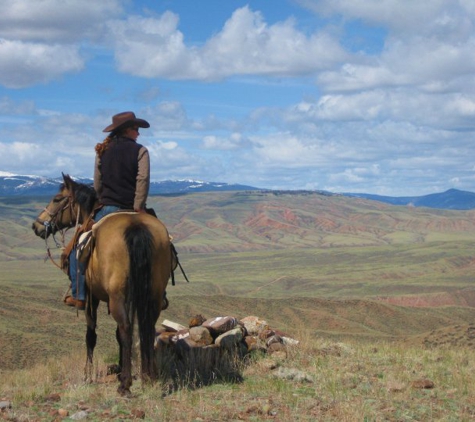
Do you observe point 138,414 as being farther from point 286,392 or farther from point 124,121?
point 124,121

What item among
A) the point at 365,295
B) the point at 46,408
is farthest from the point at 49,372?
the point at 365,295

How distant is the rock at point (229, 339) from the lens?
11.5 m

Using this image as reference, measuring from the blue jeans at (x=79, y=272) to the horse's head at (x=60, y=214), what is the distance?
949 millimetres

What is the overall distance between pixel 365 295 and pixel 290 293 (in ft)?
39.2

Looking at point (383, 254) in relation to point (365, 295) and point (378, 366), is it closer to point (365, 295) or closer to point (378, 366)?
point (365, 295)

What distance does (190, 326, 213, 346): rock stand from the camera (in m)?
11.7

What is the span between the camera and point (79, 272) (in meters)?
9.98

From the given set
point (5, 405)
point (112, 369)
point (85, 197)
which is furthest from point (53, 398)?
point (85, 197)

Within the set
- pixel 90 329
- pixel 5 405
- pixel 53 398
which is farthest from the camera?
pixel 90 329

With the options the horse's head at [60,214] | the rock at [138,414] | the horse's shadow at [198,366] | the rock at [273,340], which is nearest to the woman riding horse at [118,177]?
the horse's head at [60,214]

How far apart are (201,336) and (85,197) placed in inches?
111

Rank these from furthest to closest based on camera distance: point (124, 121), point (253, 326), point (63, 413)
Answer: point (253, 326) → point (124, 121) → point (63, 413)

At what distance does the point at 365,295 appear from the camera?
106625 mm

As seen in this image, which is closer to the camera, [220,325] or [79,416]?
[79,416]
